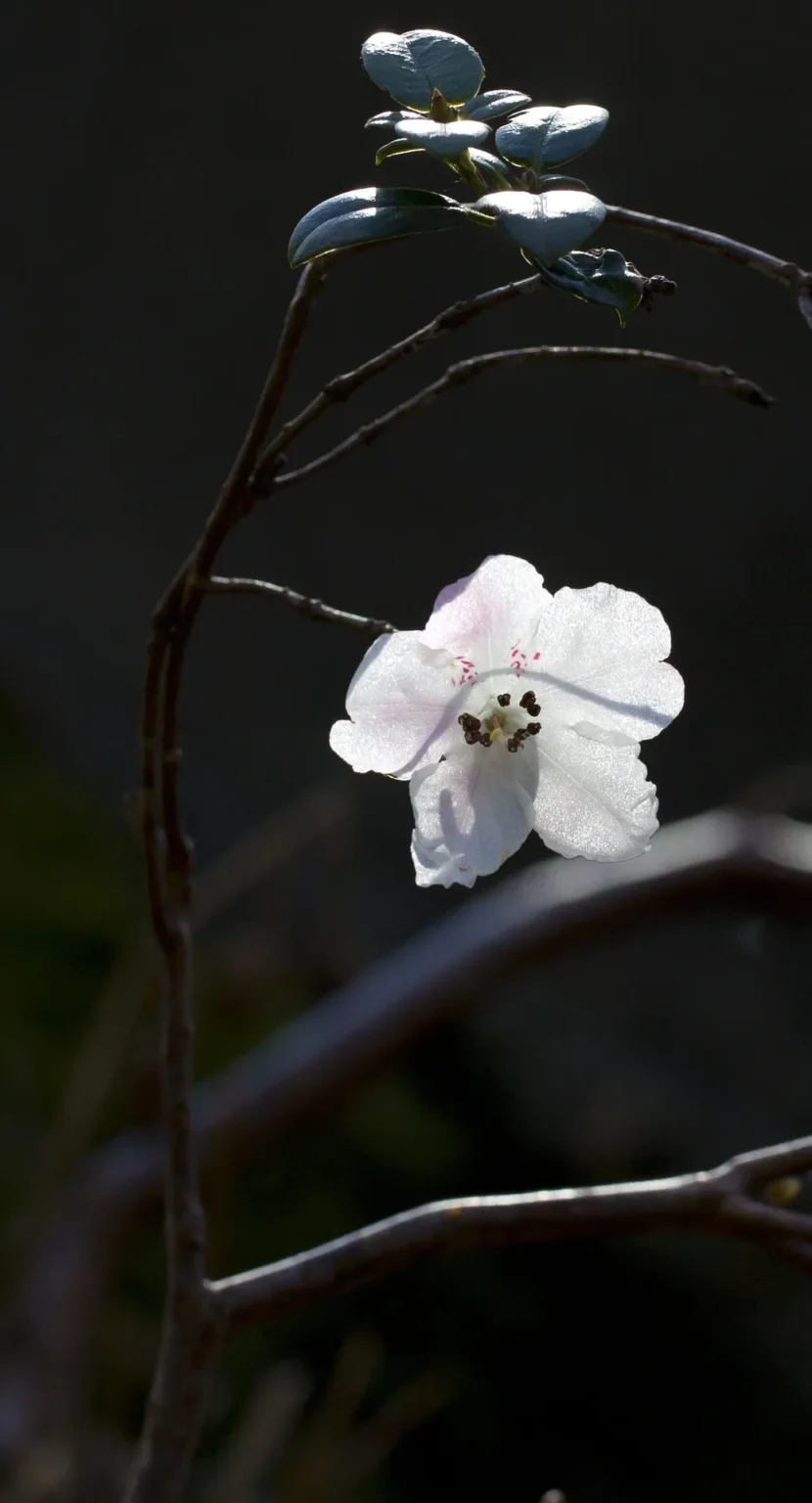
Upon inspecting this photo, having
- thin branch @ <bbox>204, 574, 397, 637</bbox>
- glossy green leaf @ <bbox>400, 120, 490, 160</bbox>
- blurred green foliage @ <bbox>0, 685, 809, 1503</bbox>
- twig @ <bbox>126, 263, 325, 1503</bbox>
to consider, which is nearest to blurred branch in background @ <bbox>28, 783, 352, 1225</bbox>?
blurred green foliage @ <bbox>0, 685, 809, 1503</bbox>

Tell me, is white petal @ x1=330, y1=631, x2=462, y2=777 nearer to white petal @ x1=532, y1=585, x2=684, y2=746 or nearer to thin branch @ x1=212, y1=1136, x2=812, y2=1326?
white petal @ x1=532, y1=585, x2=684, y2=746

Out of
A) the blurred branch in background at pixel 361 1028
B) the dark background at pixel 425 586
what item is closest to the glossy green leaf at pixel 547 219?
the blurred branch in background at pixel 361 1028

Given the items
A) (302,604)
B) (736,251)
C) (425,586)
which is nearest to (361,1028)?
(302,604)

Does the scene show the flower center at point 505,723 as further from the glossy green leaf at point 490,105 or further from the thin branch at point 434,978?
the thin branch at point 434,978

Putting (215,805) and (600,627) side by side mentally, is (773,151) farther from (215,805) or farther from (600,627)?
(600,627)

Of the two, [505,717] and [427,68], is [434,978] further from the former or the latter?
[427,68]

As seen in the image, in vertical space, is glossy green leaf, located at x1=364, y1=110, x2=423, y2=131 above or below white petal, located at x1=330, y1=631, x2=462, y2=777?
above

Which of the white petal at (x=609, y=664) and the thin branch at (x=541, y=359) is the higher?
the thin branch at (x=541, y=359)
